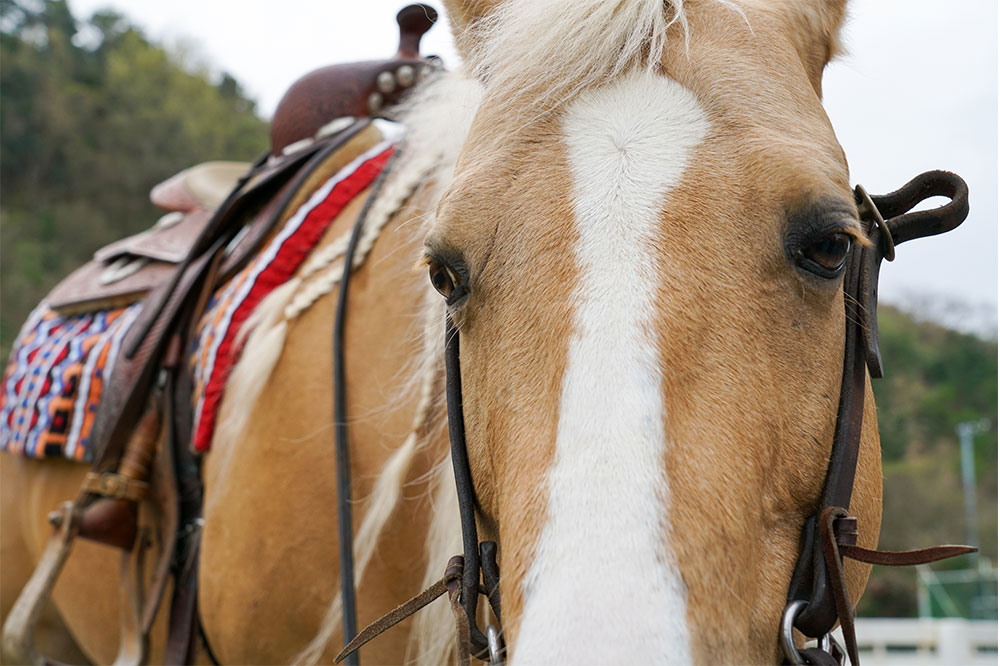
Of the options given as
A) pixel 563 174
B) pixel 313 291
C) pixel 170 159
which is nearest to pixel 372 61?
pixel 313 291

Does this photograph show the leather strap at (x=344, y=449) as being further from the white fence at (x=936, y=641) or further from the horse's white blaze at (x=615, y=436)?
the white fence at (x=936, y=641)

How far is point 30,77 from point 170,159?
471cm

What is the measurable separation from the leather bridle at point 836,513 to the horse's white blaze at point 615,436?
0.93 feet

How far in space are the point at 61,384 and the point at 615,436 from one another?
2406 mm

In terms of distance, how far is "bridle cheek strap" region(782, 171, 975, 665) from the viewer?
118cm

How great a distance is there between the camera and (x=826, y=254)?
1.21 metres

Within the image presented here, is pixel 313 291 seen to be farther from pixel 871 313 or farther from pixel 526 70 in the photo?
pixel 871 313

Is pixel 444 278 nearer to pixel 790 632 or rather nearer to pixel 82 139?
pixel 790 632

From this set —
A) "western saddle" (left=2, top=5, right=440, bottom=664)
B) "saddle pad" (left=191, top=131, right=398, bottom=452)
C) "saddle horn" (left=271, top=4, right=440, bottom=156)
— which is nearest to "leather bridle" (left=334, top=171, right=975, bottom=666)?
"saddle pad" (left=191, top=131, right=398, bottom=452)

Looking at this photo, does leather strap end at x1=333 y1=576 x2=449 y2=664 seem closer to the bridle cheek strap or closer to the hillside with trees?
the bridle cheek strap

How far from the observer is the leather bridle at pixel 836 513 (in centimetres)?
118

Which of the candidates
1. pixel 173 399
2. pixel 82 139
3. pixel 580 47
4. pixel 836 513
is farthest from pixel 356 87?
pixel 82 139

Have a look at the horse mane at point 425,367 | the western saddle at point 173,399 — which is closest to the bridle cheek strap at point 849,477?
the horse mane at point 425,367

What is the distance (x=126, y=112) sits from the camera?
1109 inches
